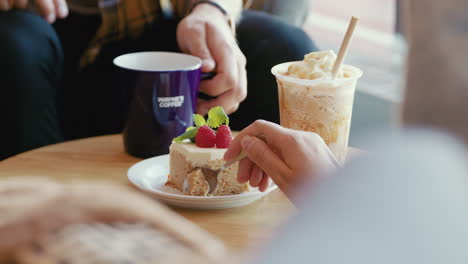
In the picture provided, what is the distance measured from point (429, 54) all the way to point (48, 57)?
4.64 feet

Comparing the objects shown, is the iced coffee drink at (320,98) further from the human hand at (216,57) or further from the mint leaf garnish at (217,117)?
the human hand at (216,57)

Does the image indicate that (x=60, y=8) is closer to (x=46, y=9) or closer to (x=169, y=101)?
(x=46, y=9)

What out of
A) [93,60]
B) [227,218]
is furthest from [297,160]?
[93,60]

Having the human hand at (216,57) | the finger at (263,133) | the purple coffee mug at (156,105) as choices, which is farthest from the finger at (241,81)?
the finger at (263,133)

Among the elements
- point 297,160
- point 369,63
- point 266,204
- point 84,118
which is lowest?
point 369,63

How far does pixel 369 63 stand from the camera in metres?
4.50

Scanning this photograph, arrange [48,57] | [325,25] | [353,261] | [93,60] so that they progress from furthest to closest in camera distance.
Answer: [325,25], [93,60], [48,57], [353,261]

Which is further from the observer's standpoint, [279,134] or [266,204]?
[266,204]

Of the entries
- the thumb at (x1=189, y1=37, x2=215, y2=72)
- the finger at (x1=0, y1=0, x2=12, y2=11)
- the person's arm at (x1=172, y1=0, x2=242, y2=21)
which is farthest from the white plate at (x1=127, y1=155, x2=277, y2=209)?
the finger at (x1=0, y1=0, x2=12, y2=11)

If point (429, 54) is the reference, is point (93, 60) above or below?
below

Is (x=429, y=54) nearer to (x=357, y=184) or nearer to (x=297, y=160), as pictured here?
(x=357, y=184)

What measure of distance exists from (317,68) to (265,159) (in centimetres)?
28

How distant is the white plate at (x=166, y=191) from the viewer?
0.98 meters

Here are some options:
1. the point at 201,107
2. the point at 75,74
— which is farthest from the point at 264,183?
the point at 75,74
